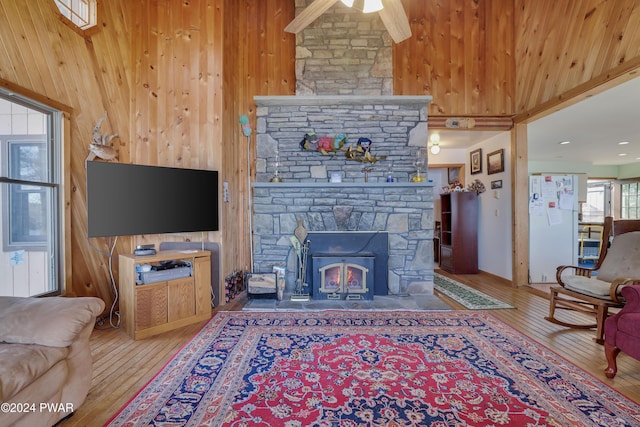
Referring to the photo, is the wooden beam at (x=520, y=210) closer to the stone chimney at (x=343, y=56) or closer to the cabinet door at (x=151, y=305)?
the stone chimney at (x=343, y=56)

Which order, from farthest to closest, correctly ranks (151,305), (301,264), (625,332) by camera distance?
(301,264)
(151,305)
(625,332)

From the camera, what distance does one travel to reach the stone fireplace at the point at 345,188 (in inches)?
144

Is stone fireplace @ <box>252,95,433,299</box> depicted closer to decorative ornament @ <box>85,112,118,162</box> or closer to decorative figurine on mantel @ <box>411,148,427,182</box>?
decorative figurine on mantel @ <box>411,148,427,182</box>

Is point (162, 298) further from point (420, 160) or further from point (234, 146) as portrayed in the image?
point (420, 160)

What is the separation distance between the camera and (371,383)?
1.83 metres

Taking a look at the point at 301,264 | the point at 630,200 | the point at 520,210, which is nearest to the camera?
the point at 301,264

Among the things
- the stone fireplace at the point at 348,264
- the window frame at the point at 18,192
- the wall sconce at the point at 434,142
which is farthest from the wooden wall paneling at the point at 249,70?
the wall sconce at the point at 434,142

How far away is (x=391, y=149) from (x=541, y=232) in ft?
8.90

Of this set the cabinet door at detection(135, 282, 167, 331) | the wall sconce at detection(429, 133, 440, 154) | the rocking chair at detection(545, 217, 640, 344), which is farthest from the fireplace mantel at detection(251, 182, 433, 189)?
the rocking chair at detection(545, 217, 640, 344)

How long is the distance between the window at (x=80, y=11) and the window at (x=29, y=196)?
36.5 inches

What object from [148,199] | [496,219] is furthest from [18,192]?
[496,219]

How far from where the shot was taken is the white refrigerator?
4266 millimetres

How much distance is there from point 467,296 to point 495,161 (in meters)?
2.37

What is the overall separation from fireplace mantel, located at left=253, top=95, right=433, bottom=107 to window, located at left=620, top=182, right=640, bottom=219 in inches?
304
